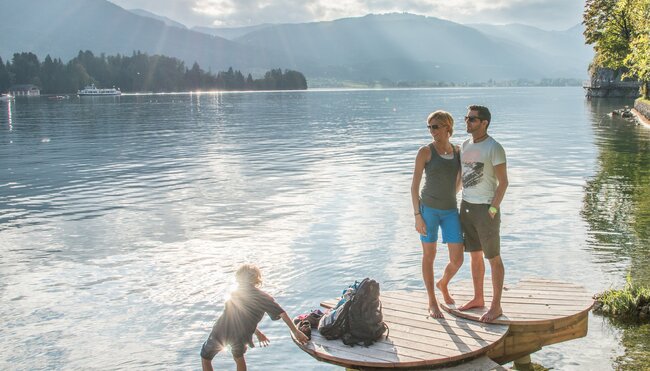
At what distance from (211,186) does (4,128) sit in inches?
2228

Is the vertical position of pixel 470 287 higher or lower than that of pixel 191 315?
higher

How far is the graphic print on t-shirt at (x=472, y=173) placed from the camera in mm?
9078

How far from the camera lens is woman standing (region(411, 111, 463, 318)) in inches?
361

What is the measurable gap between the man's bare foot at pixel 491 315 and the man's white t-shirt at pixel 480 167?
5.31 ft

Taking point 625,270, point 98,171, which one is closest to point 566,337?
point 625,270

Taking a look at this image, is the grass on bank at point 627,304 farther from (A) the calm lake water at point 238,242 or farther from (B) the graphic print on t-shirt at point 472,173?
(B) the graphic print on t-shirt at point 472,173

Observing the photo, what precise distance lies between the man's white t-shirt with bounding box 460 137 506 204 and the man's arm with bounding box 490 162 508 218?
0.22ft

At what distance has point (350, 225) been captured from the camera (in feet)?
68.8

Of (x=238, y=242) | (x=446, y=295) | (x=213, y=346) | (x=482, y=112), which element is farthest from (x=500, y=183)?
(x=238, y=242)

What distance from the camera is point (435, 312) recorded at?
9.59 meters

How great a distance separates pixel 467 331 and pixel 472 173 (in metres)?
2.29

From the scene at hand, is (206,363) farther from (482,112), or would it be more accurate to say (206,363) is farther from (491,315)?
(482,112)

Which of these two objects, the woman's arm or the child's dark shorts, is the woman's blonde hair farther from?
the child's dark shorts

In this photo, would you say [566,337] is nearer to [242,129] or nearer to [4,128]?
[242,129]
